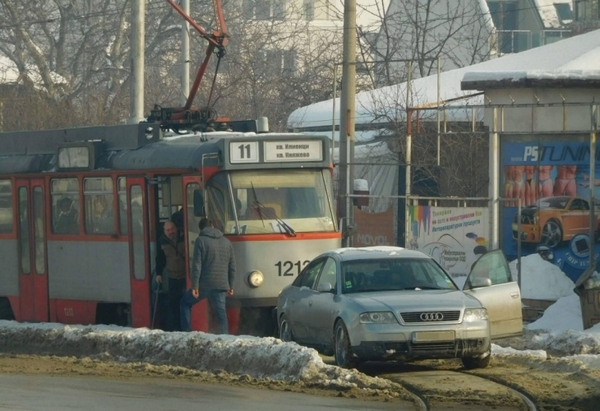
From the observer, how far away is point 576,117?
63.4ft

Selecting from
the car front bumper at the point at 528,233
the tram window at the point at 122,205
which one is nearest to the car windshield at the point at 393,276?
the tram window at the point at 122,205

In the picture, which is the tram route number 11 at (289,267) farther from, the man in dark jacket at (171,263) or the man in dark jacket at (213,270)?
the man in dark jacket at (171,263)

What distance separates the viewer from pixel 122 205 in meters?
17.1

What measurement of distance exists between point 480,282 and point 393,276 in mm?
1100

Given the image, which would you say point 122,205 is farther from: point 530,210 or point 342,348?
point 530,210

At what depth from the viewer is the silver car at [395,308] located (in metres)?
12.3

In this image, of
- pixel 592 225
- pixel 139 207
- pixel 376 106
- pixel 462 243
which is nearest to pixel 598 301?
pixel 592 225

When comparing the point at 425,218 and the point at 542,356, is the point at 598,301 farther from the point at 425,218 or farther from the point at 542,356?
the point at 425,218

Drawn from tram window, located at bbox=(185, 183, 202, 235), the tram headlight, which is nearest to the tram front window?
tram window, located at bbox=(185, 183, 202, 235)

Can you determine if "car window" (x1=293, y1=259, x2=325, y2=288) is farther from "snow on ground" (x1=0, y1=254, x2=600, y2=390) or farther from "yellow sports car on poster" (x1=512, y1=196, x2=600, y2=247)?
"yellow sports car on poster" (x1=512, y1=196, x2=600, y2=247)

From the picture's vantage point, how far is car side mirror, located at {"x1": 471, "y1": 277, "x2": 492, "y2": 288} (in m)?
14.0

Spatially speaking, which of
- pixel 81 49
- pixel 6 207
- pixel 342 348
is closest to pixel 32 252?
pixel 6 207

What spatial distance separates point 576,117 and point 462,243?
8.56ft

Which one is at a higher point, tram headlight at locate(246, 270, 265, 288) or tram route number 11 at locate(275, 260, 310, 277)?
tram route number 11 at locate(275, 260, 310, 277)
